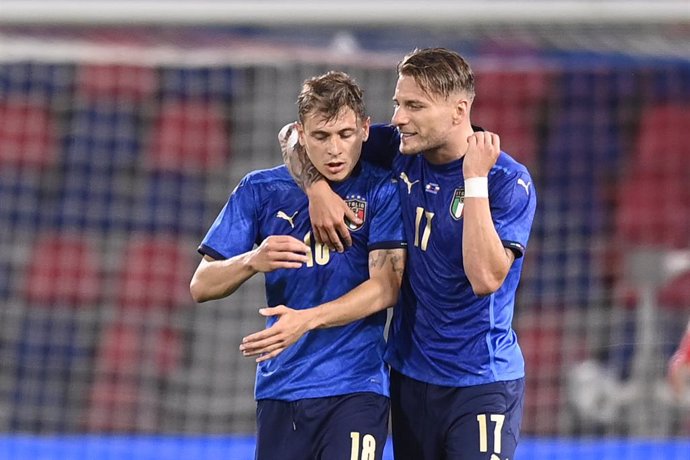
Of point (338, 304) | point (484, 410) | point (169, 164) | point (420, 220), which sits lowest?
point (484, 410)

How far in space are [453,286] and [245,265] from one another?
641mm

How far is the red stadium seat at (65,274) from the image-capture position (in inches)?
365

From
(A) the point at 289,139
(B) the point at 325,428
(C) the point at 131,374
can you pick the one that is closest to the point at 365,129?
(A) the point at 289,139

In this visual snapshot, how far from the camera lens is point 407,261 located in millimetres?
4055

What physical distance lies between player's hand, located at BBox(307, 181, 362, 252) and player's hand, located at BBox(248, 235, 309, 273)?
16cm

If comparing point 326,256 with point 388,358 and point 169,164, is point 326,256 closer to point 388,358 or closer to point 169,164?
point 388,358

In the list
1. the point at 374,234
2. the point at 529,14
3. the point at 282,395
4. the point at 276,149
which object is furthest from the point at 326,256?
the point at 276,149

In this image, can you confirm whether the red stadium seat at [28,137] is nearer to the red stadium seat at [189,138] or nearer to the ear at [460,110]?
the red stadium seat at [189,138]

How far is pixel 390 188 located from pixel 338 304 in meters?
0.49

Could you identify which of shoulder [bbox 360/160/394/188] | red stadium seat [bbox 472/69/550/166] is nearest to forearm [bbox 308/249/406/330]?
shoulder [bbox 360/160/394/188]

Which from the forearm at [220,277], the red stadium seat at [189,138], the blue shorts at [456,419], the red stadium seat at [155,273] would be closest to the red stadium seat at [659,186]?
the red stadium seat at [189,138]

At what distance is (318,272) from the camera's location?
4.05 meters

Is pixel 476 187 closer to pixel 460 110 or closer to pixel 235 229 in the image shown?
pixel 460 110

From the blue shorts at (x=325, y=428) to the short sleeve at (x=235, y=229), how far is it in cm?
50
